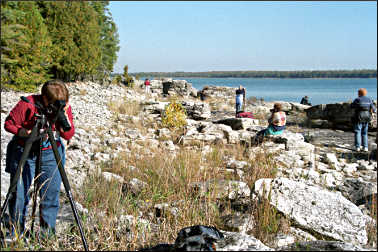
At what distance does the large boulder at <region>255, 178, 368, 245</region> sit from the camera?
3.21 m

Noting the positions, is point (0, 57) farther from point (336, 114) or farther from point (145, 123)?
point (336, 114)

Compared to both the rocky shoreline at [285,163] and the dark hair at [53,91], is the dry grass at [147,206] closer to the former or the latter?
the rocky shoreline at [285,163]

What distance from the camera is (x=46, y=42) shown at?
1387 centimetres

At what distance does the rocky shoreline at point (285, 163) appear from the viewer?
325cm

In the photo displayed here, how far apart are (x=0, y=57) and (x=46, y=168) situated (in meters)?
10.1

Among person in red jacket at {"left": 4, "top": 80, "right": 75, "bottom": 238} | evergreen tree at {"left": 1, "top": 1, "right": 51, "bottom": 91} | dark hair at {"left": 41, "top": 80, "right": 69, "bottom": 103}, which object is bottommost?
person in red jacket at {"left": 4, "top": 80, "right": 75, "bottom": 238}

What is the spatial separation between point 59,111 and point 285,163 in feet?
16.4

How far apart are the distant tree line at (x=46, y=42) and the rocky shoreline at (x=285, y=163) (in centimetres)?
105

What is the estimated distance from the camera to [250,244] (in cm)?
204

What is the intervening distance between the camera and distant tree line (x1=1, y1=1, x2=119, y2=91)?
10.1 m

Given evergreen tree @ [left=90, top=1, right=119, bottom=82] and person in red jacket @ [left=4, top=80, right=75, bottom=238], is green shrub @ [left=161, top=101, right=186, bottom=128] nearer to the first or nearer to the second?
person in red jacket @ [left=4, top=80, right=75, bottom=238]

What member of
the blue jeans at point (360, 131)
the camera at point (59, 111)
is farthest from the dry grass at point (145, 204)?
the blue jeans at point (360, 131)

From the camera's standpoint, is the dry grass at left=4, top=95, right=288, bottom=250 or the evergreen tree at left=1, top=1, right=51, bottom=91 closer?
the dry grass at left=4, top=95, right=288, bottom=250

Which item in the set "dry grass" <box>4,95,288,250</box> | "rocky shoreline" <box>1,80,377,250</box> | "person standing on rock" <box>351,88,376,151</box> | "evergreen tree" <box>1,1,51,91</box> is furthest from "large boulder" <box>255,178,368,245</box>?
"evergreen tree" <box>1,1,51,91</box>
